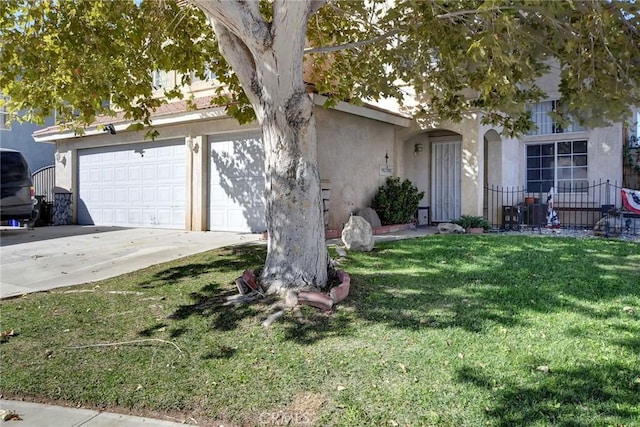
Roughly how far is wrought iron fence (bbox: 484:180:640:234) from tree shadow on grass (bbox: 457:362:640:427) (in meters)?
9.31

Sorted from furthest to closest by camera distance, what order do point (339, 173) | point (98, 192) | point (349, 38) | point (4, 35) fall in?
point (98, 192)
point (339, 173)
point (349, 38)
point (4, 35)

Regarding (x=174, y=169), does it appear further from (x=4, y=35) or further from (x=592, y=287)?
(x=592, y=287)

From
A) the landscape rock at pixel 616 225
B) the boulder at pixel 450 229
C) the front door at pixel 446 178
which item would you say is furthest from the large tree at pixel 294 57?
the front door at pixel 446 178

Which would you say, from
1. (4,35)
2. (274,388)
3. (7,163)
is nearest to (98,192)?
(7,163)

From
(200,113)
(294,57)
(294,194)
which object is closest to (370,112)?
(200,113)

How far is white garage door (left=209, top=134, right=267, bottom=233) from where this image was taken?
11.4 m

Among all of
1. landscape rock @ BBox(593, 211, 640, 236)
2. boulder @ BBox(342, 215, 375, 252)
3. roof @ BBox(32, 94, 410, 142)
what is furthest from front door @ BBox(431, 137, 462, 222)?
boulder @ BBox(342, 215, 375, 252)

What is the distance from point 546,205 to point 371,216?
5226 millimetres

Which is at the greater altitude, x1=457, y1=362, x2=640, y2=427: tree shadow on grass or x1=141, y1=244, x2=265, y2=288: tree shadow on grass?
x1=141, y1=244, x2=265, y2=288: tree shadow on grass

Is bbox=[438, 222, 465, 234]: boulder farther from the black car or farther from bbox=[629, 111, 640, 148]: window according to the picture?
the black car

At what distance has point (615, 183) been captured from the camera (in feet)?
42.4

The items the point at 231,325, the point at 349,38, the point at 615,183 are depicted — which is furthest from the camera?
the point at 615,183

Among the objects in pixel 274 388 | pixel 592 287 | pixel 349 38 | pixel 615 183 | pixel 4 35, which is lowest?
pixel 274 388

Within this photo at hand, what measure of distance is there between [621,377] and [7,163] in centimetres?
1334
